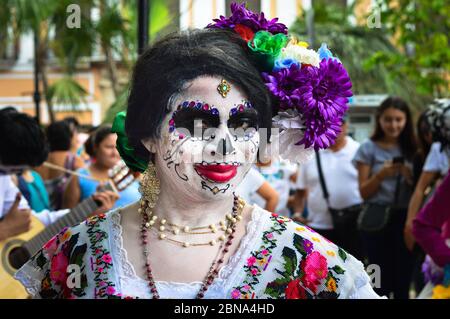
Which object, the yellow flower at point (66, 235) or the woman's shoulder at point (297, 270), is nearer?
the woman's shoulder at point (297, 270)

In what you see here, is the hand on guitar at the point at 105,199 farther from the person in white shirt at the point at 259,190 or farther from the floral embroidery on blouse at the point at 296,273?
the floral embroidery on blouse at the point at 296,273

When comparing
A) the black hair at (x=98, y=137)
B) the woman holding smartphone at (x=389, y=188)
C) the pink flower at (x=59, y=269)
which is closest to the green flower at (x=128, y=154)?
the pink flower at (x=59, y=269)

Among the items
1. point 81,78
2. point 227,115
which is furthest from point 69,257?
Answer: point 81,78

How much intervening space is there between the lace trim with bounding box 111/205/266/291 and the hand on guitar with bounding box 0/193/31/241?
2.13 m

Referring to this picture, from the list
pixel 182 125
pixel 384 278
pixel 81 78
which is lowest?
pixel 81 78

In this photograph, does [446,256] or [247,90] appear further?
[446,256]

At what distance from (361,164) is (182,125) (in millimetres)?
4725

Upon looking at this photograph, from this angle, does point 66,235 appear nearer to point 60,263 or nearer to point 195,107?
point 60,263

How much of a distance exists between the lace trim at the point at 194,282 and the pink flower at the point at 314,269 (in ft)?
0.59

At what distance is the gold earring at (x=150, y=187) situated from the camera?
3135mm

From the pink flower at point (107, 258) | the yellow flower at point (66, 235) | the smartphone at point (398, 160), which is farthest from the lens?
the smartphone at point (398, 160)

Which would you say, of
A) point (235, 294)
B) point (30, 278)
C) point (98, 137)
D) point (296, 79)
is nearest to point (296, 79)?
point (296, 79)
